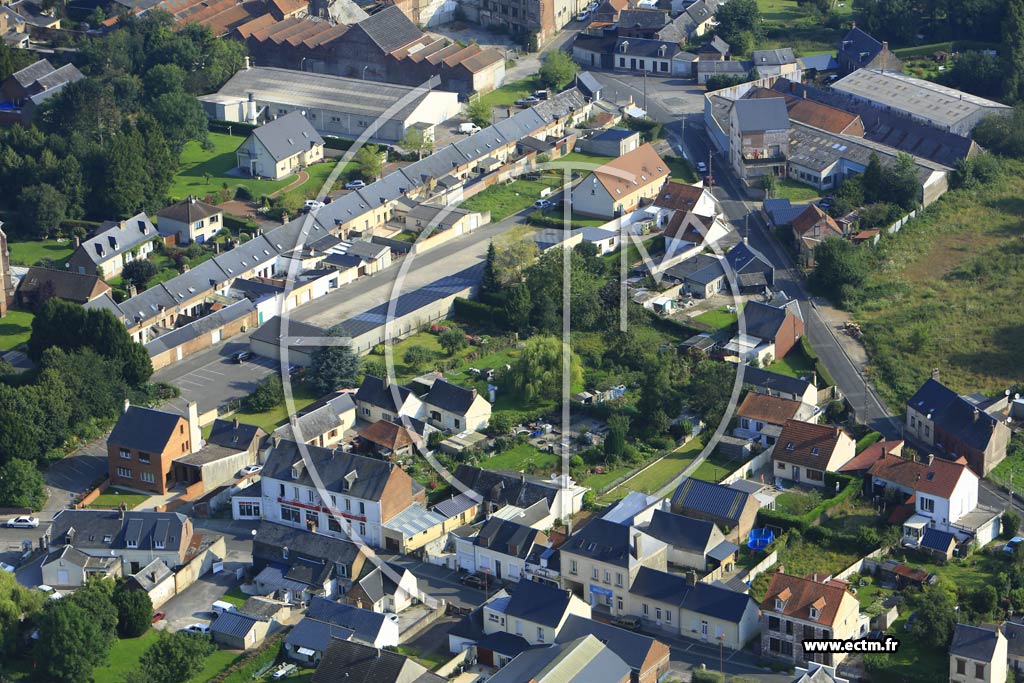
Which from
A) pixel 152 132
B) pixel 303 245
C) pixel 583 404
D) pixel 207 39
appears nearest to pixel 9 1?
pixel 207 39

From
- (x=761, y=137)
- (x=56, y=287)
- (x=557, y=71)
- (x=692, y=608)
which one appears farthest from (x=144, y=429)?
(x=557, y=71)

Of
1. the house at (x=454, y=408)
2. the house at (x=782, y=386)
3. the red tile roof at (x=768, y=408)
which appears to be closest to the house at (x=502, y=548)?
the house at (x=454, y=408)

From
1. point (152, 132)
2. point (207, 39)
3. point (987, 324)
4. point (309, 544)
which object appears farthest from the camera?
point (207, 39)

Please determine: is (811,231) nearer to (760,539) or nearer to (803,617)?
(760,539)

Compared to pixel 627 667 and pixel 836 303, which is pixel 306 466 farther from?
pixel 836 303

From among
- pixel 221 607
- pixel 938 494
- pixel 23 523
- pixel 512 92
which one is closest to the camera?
pixel 221 607

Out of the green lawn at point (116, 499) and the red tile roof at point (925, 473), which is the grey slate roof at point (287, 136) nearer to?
the green lawn at point (116, 499)
